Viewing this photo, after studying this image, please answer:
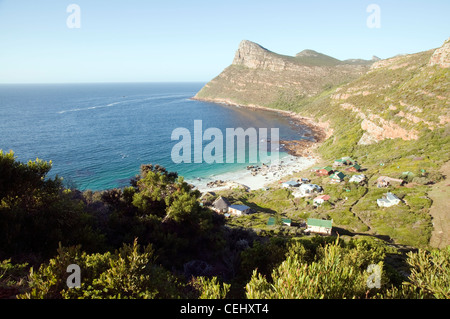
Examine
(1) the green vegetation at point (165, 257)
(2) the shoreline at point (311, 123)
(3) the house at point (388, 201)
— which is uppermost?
(2) the shoreline at point (311, 123)

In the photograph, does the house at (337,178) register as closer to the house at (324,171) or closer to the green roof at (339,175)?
the green roof at (339,175)

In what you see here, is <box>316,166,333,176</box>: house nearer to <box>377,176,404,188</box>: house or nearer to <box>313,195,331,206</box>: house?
<box>377,176,404,188</box>: house

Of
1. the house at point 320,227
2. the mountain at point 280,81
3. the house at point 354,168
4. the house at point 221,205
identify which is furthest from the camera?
the mountain at point 280,81

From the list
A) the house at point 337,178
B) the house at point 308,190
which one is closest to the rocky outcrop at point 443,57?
the house at point 337,178

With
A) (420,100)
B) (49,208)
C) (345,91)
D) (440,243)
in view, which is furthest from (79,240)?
(345,91)

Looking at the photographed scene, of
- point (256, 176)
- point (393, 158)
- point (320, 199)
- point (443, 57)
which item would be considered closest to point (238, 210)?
point (320, 199)
